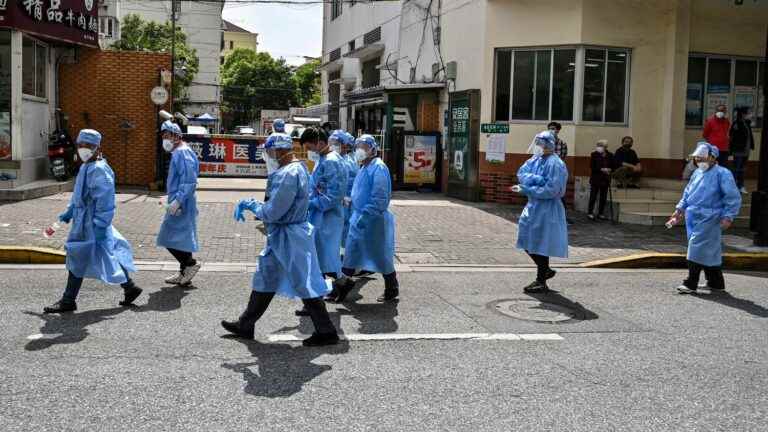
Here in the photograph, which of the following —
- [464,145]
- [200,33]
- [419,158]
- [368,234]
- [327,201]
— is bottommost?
[368,234]

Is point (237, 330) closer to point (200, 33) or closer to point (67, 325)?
point (67, 325)

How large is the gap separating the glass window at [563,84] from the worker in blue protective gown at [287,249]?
1230 centimetres

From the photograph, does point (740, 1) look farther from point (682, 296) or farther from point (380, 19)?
point (380, 19)

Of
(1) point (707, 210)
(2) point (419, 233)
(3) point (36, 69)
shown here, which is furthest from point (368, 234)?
(3) point (36, 69)

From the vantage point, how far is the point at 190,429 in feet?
14.7

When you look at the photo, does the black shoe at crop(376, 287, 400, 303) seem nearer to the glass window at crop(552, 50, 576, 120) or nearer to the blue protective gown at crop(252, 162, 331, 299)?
the blue protective gown at crop(252, 162, 331, 299)

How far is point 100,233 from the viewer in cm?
750

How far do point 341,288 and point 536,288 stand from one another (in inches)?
92.9

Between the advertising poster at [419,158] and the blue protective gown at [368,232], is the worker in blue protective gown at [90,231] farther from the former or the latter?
the advertising poster at [419,158]

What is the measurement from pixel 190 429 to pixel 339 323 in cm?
296

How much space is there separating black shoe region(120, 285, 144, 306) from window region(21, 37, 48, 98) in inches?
428

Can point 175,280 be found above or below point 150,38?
below

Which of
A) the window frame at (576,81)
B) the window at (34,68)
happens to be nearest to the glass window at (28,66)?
the window at (34,68)

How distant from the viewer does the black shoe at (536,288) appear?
9.08 metres
